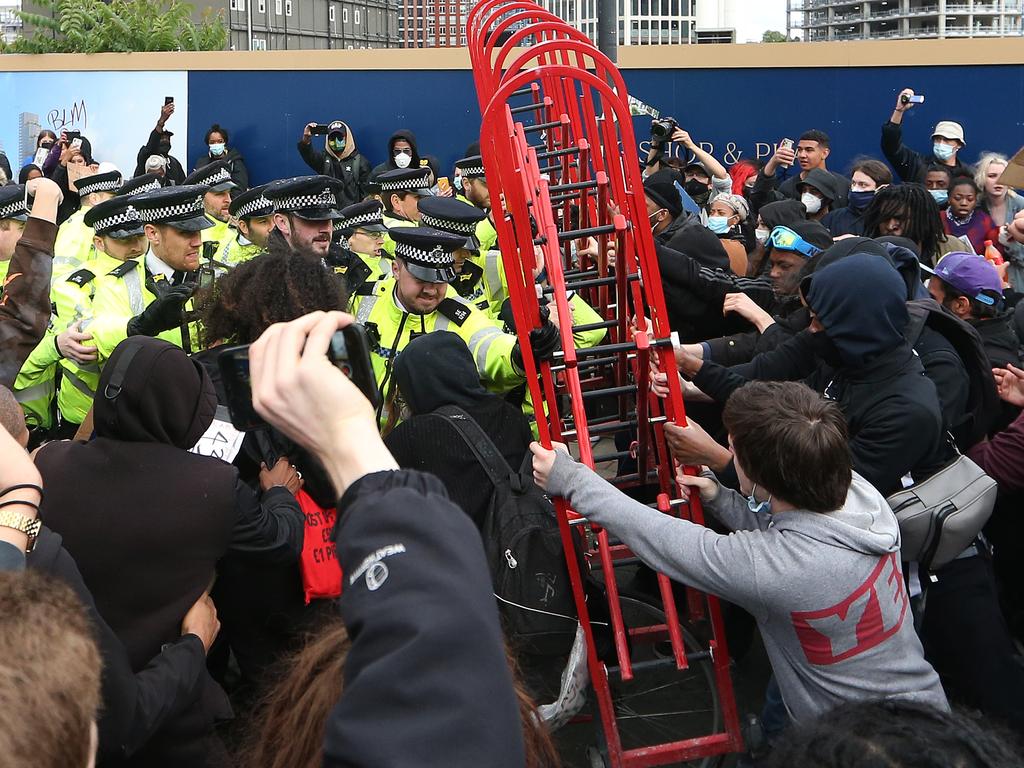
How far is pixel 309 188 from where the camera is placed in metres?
4.67

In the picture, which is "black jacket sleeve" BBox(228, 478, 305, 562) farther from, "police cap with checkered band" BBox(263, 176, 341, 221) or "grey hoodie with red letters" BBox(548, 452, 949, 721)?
"police cap with checkered band" BBox(263, 176, 341, 221)

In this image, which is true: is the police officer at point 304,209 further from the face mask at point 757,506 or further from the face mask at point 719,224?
the face mask at point 757,506

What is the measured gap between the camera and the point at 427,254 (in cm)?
381

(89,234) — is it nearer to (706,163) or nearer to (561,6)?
(706,163)

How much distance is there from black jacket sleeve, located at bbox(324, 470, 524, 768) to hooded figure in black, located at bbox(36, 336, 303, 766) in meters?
1.27

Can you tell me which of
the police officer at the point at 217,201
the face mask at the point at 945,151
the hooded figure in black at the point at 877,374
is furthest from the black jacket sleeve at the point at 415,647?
the face mask at the point at 945,151

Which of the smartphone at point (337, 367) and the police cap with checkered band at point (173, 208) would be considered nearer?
the smartphone at point (337, 367)

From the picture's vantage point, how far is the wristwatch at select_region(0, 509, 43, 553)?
5.36 ft

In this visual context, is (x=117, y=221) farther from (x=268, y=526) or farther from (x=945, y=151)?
(x=945, y=151)

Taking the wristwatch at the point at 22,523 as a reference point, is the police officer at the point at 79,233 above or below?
above

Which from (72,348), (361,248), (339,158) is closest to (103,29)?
(339,158)

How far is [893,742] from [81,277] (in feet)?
Result: 12.6

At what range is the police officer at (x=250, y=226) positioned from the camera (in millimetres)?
4992

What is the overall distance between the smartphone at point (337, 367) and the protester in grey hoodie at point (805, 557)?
1146 millimetres
